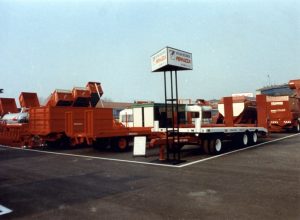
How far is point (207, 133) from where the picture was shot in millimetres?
13641

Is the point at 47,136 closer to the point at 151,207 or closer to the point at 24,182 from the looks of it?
the point at 24,182

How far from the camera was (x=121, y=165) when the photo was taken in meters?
11.4

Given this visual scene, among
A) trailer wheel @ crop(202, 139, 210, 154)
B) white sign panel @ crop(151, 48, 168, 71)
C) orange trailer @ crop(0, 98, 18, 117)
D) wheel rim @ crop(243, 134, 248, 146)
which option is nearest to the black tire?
wheel rim @ crop(243, 134, 248, 146)

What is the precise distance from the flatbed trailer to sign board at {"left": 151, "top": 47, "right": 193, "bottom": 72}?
2345mm

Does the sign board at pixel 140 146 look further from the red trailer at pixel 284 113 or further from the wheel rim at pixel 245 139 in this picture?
the red trailer at pixel 284 113

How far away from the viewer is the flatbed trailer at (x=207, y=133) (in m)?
12.7

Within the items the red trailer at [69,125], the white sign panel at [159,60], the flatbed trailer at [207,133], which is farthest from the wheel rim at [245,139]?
the white sign panel at [159,60]

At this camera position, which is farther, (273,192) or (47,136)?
(47,136)

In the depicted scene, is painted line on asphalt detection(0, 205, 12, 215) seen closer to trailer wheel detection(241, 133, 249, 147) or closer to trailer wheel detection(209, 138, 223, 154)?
trailer wheel detection(209, 138, 223, 154)

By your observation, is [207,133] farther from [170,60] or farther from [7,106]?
[7,106]

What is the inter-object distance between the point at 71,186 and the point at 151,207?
116 inches

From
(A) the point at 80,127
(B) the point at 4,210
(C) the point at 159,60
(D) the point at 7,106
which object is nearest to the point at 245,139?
(C) the point at 159,60

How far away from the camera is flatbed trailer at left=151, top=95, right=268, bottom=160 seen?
499 inches

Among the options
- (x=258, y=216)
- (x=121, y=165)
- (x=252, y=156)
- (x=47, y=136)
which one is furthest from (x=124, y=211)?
(x=47, y=136)
